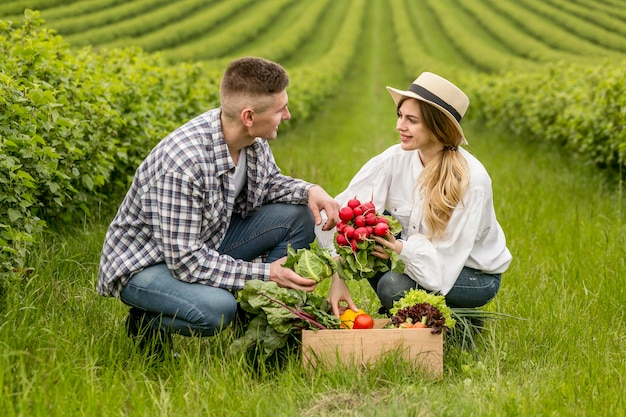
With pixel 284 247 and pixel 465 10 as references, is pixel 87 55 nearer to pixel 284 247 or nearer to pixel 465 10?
pixel 284 247

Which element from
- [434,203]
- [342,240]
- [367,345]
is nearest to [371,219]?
[342,240]

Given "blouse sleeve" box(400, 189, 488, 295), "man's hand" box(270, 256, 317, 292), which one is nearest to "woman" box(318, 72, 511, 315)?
"blouse sleeve" box(400, 189, 488, 295)

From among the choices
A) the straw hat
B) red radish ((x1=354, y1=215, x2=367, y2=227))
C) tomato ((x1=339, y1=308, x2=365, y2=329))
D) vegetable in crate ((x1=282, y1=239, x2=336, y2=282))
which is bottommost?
tomato ((x1=339, y1=308, x2=365, y2=329))

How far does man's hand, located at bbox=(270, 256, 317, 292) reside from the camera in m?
3.80

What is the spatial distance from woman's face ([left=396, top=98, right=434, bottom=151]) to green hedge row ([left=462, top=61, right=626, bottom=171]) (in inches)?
160


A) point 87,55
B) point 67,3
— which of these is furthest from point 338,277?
point 67,3

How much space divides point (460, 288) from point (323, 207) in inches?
33.0

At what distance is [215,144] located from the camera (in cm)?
387

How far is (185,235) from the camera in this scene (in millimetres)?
3723

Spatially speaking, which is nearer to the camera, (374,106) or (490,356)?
(490,356)

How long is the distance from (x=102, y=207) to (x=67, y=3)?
41661 mm

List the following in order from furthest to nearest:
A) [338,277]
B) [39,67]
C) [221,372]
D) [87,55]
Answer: [87,55], [39,67], [338,277], [221,372]

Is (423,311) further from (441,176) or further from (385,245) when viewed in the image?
(441,176)

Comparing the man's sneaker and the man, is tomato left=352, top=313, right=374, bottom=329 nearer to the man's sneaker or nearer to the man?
the man
